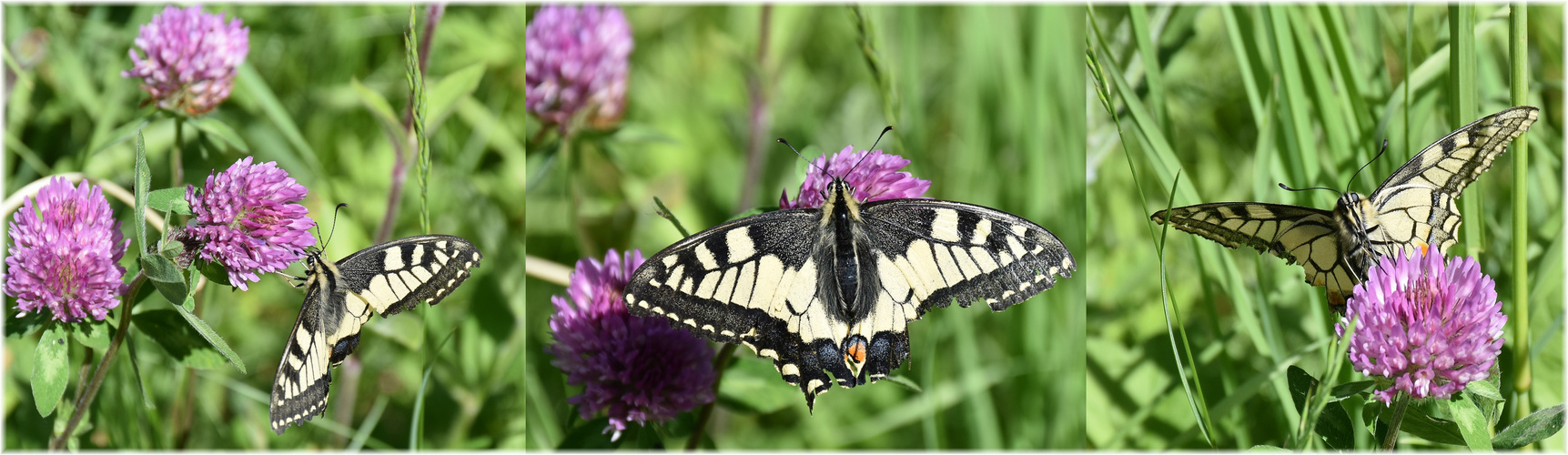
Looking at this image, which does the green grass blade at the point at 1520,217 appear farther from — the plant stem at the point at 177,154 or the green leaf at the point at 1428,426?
the plant stem at the point at 177,154

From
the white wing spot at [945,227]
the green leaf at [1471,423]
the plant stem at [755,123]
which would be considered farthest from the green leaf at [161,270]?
the green leaf at [1471,423]

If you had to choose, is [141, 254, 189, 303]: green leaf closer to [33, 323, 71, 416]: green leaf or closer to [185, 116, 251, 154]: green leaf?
[33, 323, 71, 416]: green leaf

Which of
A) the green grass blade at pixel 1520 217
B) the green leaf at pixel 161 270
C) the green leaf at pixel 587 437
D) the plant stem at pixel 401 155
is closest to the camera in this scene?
the green leaf at pixel 161 270

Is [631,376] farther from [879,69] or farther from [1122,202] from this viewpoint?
[1122,202]

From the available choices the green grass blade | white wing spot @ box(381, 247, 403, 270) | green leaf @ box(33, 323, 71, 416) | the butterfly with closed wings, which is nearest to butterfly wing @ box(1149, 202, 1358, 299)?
the butterfly with closed wings

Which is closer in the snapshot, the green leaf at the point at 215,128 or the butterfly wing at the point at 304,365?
the butterfly wing at the point at 304,365

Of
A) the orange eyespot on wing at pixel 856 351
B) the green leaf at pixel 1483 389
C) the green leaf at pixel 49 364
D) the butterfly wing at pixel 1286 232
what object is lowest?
the green leaf at pixel 1483 389

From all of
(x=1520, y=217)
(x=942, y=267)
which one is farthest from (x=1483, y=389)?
(x=942, y=267)
